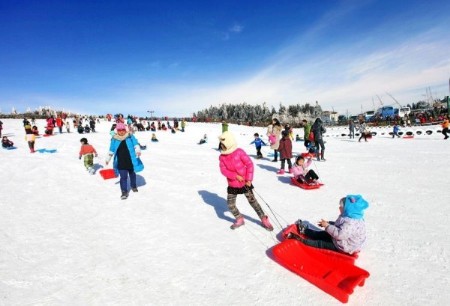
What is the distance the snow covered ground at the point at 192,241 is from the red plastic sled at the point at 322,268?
113mm

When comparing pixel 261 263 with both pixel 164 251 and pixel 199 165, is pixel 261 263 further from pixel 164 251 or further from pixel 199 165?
pixel 199 165

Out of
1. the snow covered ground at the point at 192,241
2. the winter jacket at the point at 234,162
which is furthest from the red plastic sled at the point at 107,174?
the winter jacket at the point at 234,162

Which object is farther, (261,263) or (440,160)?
(440,160)

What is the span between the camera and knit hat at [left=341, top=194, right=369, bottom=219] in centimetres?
373

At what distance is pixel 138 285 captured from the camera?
3666 mm

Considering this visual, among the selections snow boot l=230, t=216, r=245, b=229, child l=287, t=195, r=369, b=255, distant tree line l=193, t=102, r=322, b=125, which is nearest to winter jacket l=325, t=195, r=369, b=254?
child l=287, t=195, r=369, b=255

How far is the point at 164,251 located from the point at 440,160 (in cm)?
1152

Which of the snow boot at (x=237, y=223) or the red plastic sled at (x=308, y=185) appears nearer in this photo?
the snow boot at (x=237, y=223)

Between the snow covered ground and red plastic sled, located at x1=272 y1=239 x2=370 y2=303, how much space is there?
4.4 inches

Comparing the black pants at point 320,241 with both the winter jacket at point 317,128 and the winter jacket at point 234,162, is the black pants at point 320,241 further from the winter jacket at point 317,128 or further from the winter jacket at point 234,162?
the winter jacket at point 317,128

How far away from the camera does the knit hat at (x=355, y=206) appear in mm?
3734

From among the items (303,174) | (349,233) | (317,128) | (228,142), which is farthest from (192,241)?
(317,128)

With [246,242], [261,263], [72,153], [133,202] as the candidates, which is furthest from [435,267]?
[72,153]

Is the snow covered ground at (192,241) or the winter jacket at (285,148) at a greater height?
the winter jacket at (285,148)
